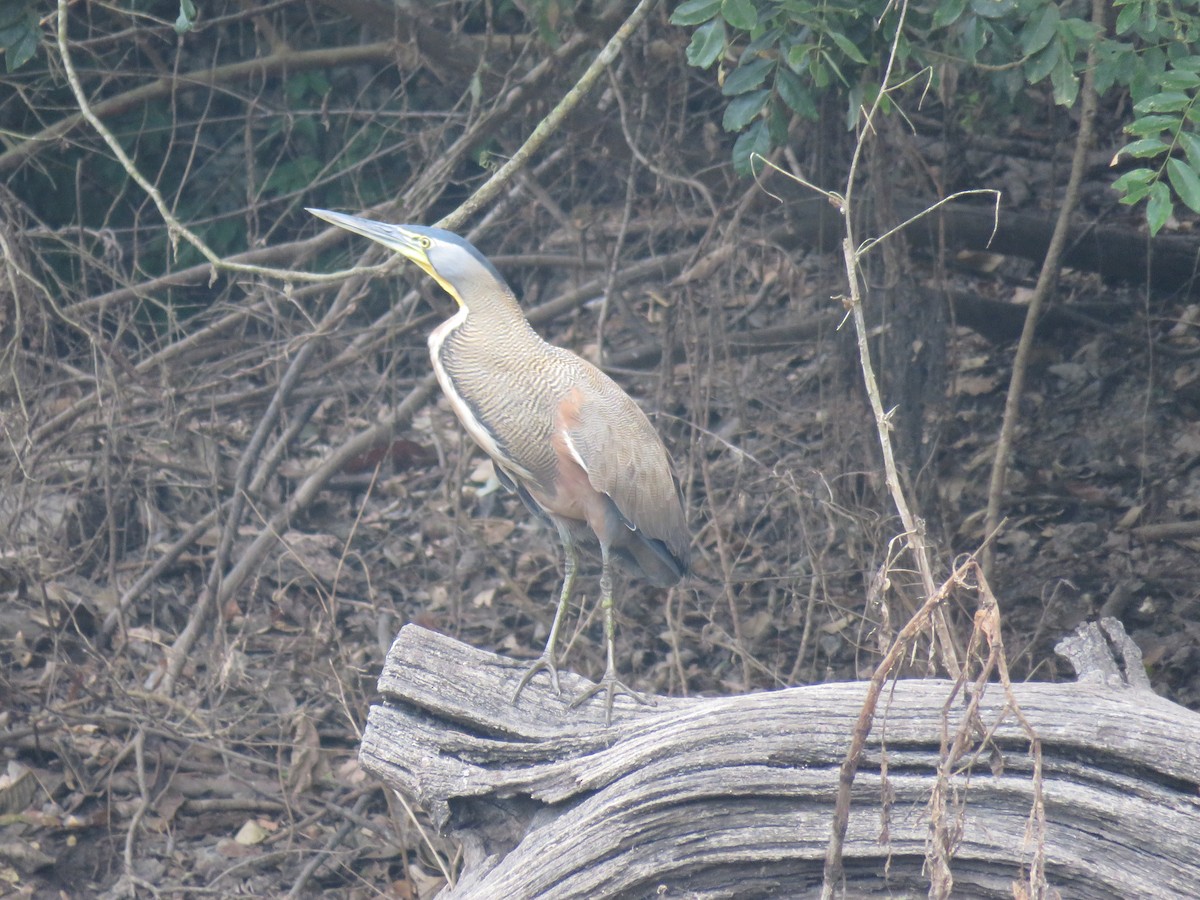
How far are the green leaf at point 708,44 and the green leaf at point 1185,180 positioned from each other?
46.1 inches

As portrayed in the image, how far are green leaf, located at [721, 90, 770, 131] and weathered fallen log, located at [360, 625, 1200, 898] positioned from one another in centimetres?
170

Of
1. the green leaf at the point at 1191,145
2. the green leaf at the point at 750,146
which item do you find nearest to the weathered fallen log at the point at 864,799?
the green leaf at the point at 1191,145

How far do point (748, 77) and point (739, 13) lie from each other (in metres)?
0.41

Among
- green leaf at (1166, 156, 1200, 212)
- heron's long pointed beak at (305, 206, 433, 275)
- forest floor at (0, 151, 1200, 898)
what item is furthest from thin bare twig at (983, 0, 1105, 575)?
heron's long pointed beak at (305, 206, 433, 275)

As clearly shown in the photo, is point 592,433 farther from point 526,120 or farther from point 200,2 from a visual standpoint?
point 200,2

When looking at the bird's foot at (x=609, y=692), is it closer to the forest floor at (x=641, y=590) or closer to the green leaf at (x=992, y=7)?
the forest floor at (x=641, y=590)

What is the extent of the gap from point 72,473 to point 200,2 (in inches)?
89.6

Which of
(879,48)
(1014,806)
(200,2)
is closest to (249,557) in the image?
(200,2)

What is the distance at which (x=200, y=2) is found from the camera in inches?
235

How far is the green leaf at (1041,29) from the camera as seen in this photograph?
3492mm

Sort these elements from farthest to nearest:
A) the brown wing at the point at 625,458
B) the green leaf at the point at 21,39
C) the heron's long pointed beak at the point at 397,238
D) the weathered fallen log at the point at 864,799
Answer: the green leaf at the point at 21,39
the heron's long pointed beak at the point at 397,238
the brown wing at the point at 625,458
the weathered fallen log at the point at 864,799

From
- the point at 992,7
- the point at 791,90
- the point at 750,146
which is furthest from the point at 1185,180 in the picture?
the point at 750,146

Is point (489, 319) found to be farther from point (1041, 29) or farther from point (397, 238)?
point (1041, 29)

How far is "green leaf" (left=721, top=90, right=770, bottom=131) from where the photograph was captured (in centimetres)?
370
